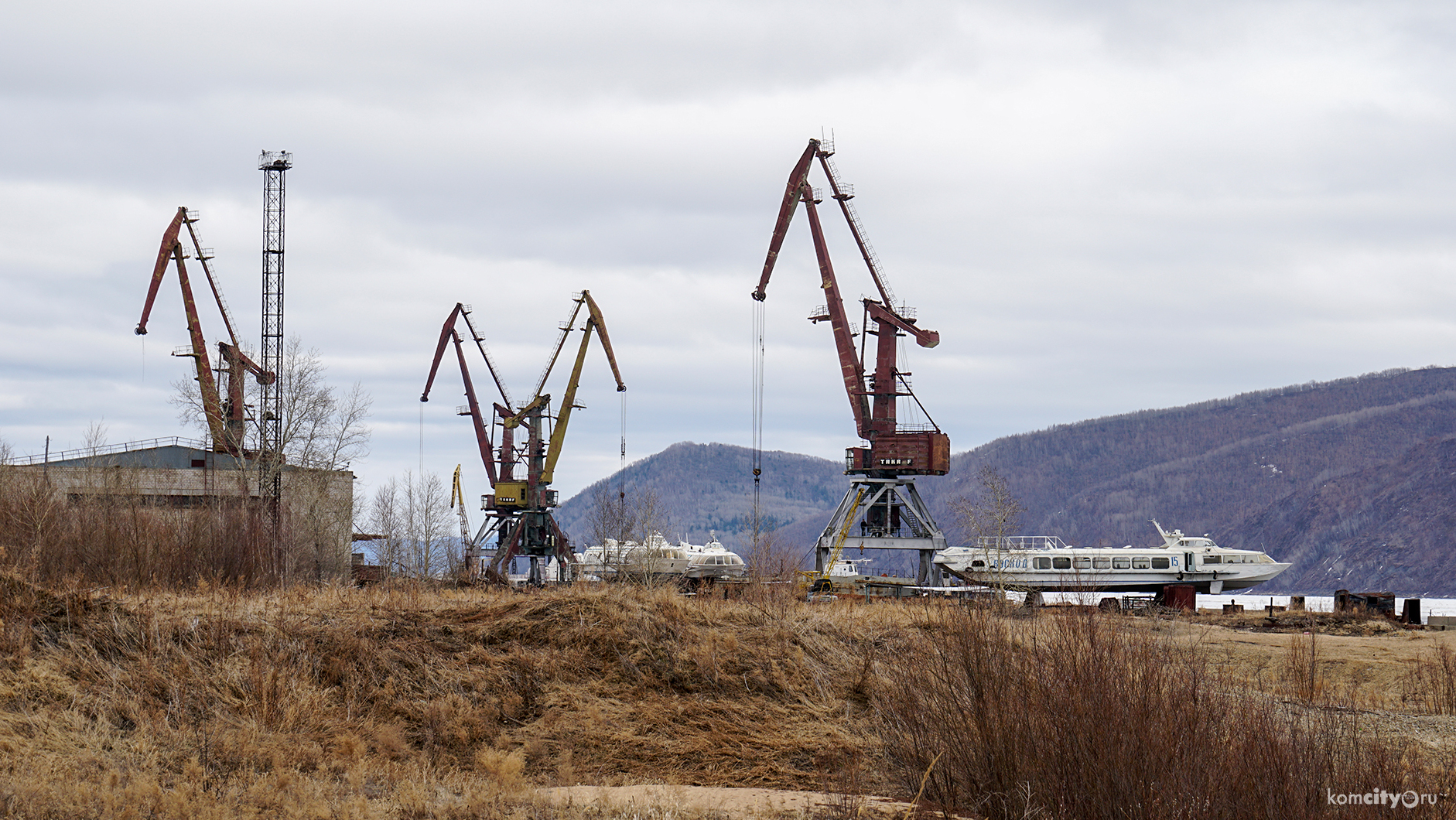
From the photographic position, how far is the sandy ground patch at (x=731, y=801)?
14.4m

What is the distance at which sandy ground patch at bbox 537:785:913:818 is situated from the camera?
14.4 m

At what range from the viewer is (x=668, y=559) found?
7869 cm

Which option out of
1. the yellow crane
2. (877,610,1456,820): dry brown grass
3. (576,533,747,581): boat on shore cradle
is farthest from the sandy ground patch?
(576,533,747,581): boat on shore cradle

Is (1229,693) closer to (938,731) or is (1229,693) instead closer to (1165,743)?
(1165,743)

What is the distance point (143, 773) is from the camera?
16.4m

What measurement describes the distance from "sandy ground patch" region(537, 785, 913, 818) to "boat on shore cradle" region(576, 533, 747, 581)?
1983 inches

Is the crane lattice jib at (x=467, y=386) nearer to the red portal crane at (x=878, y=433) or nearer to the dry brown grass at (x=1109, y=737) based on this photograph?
the red portal crane at (x=878, y=433)

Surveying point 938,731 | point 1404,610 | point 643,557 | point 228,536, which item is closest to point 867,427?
point 643,557

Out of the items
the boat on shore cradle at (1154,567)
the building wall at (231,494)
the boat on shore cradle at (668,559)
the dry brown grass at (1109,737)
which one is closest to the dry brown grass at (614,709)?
the dry brown grass at (1109,737)

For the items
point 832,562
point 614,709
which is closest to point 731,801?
point 614,709

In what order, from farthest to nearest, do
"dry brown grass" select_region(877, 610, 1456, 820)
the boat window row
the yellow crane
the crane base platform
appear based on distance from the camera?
the crane base platform, the boat window row, the yellow crane, "dry brown grass" select_region(877, 610, 1456, 820)

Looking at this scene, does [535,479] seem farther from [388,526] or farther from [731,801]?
[731,801]

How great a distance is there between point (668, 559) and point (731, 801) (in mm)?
62199

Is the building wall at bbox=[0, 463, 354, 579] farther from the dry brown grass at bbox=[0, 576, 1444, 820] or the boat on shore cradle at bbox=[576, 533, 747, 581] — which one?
the dry brown grass at bbox=[0, 576, 1444, 820]
